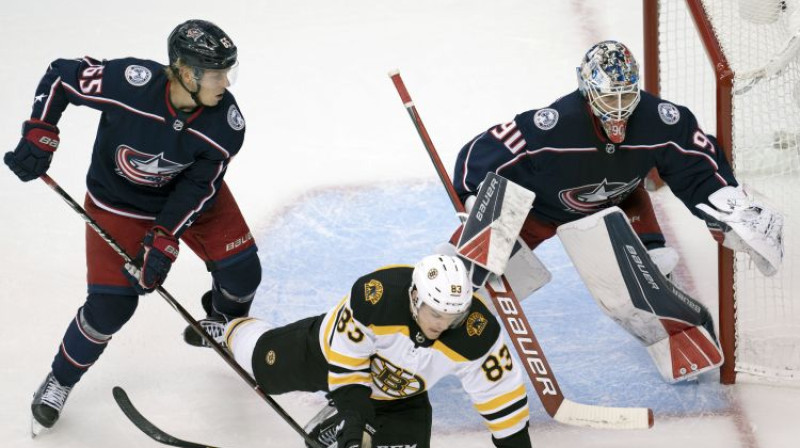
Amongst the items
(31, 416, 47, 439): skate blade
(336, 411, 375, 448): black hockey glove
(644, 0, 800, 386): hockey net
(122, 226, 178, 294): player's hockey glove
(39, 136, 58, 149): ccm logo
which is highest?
(39, 136, 58, 149): ccm logo

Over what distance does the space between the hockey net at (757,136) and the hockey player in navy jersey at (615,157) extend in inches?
5.7

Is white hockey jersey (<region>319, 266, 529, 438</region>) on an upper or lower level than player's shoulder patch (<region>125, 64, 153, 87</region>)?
lower

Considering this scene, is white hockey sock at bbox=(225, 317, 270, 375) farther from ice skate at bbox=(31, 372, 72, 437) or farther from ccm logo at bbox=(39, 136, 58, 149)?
ccm logo at bbox=(39, 136, 58, 149)

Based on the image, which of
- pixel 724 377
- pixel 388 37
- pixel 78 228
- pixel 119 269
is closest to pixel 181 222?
pixel 119 269

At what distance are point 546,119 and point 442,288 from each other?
865 millimetres

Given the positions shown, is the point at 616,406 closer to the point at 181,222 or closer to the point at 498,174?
the point at 498,174

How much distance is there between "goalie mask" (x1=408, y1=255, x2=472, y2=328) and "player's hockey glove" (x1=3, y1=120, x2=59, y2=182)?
43.5 inches

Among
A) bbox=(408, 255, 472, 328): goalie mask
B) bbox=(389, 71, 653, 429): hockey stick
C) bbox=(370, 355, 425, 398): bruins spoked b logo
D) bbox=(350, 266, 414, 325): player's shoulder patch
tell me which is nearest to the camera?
bbox=(408, 255, 472, 328): goalie mask

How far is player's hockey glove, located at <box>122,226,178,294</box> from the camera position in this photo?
10.6 ft

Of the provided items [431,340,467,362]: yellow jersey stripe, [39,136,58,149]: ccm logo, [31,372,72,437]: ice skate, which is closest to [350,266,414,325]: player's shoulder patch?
[431,340,467,362]: yellow jersey stripe

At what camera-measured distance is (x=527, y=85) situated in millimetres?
5391

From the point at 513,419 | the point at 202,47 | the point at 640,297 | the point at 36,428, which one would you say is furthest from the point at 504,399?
the point at 36,428

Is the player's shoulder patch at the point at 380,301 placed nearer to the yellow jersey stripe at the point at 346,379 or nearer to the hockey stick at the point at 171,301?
the yellow jersey stripe at the point at 346,379

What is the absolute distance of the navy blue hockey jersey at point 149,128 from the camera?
10.6 feet
